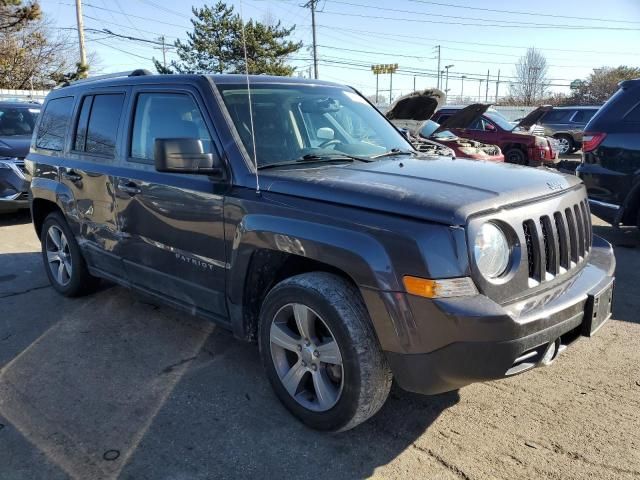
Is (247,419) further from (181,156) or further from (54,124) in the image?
(54,124)

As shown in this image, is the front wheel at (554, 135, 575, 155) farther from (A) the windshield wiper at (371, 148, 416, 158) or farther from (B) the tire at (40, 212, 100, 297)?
(B) the tire at (40, 212, 100, 297)

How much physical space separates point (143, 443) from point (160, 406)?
0.35m

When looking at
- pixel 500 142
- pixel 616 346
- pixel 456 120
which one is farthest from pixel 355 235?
pixel 500 142

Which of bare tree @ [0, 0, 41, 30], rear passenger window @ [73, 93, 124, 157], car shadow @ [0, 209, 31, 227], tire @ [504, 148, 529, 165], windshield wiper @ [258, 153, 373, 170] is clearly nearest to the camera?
windshield wiper @ [258, 153, 373, 170]

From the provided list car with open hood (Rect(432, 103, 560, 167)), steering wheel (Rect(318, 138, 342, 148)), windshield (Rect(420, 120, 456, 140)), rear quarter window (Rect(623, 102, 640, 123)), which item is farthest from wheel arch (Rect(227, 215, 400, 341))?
car with open hood (Rect(432, 103, 560, 167))

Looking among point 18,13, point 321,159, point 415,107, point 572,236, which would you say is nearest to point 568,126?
point 415,107

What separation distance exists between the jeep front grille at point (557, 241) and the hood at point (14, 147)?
27.2ft

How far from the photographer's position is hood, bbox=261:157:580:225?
242cm

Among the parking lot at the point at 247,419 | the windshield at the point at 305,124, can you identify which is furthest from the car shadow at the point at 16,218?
the windshield at the point at 305,124

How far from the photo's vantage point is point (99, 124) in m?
4.19

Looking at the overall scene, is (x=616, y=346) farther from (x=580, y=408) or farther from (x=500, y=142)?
(x=500, y=142)

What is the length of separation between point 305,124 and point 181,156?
37.6 inches

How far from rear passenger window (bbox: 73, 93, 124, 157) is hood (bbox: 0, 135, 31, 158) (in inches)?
192

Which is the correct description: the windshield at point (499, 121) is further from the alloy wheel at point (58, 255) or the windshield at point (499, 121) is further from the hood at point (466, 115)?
the alloy wheel at point (58, 255)
